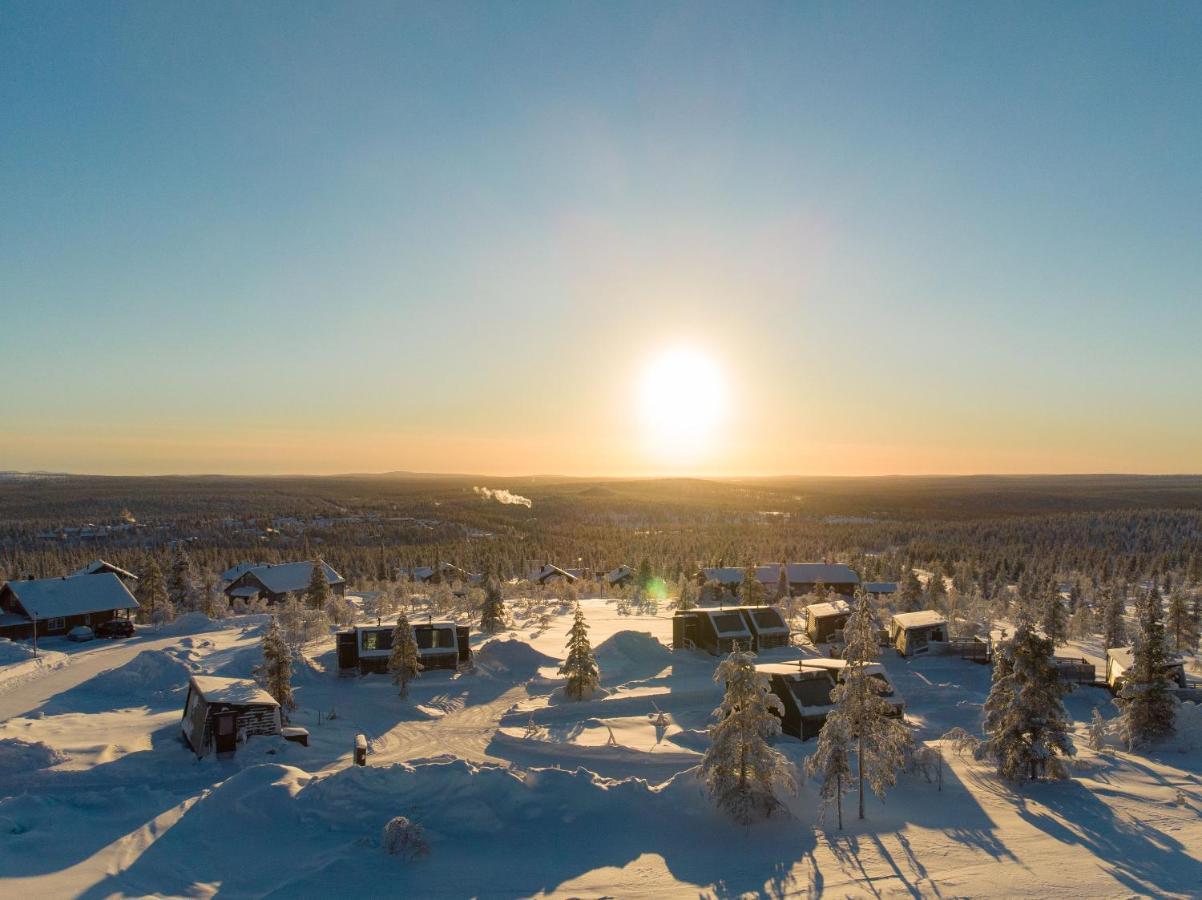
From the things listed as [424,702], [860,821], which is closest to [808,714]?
[860,821]

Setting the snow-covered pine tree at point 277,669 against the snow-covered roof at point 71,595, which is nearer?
the snow-covered pine tree at point 277,669

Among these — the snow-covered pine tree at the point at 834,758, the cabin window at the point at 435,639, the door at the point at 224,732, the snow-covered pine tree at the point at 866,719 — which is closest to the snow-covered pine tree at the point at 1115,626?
the snow-covered pine tree at the point at 866,719

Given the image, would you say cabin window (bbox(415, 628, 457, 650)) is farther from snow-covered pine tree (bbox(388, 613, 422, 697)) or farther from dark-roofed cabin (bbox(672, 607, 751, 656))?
dark-roofed cabin (bbox(672, 607, 751, 656))

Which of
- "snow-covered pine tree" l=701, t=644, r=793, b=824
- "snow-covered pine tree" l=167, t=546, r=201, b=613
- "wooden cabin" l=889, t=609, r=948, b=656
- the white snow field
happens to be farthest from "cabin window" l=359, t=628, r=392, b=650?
"wooden cabin" l=889, t=609, r=948, b=656

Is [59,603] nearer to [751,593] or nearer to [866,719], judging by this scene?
[751,593]

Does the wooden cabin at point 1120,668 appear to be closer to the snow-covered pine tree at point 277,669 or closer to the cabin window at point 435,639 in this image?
the cabin window at point 435,639

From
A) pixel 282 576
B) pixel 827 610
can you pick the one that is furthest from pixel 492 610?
pixel 282 576

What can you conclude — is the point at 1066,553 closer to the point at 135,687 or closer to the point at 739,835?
the point at 739,835
